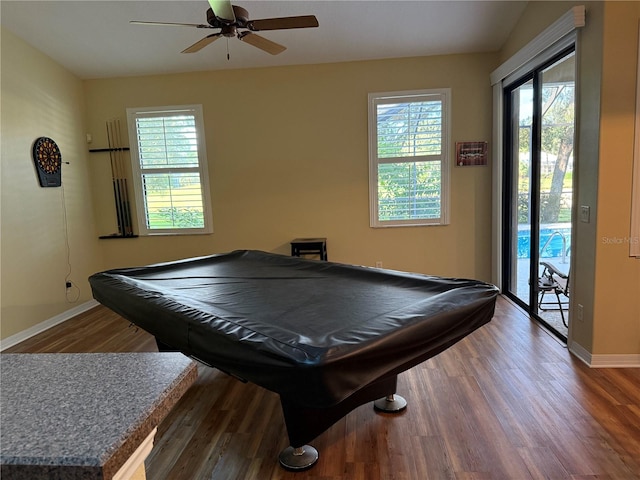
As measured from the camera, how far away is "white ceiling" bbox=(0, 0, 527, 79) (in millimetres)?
3705

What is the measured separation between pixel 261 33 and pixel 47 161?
2.61 m

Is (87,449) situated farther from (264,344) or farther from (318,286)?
(318,286)

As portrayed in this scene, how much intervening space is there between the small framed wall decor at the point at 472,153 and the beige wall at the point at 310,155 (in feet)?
0.27

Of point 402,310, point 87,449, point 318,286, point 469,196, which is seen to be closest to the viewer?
point 87,449

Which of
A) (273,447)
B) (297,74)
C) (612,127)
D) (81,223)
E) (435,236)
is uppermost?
(297,74)

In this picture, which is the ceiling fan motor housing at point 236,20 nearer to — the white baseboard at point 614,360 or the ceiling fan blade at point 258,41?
the ceiling fan blade at point 258,41

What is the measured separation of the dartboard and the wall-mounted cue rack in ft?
2.11

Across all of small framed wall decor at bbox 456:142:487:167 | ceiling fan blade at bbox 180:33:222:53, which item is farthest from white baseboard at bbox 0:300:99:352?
small framed wall decor at bbox 456:142:487:167

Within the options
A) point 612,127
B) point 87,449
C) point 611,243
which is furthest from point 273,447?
point 612,127

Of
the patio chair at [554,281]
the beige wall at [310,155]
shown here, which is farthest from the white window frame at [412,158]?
the patio chair at [554,281]

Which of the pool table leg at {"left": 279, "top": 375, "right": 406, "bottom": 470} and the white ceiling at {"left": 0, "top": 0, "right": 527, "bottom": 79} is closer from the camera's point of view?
the pool table leg at {"left": 279, "top": 375, "right": 406, "bottom": 470}

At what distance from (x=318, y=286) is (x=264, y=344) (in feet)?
3.14

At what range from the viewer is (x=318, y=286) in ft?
7.87

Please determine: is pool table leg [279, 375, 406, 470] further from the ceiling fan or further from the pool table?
the ceiling fan
